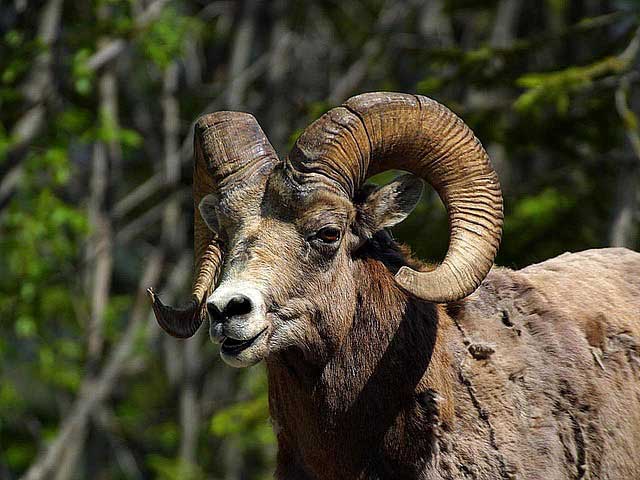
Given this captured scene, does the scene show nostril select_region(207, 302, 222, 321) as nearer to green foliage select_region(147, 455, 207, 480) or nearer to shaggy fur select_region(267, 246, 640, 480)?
shaggy fur select_region(267, 246, 640, 480)

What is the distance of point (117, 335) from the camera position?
1961 centimetres

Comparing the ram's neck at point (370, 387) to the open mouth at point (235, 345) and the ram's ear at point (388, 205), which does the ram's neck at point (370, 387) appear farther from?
Answer: the open mouth at point (235, 345)

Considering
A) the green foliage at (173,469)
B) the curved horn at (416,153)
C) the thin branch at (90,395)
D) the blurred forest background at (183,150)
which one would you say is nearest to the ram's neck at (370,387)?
the curved horn at (416,153)

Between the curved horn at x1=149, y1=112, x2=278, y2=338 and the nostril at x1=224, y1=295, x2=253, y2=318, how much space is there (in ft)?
3.24

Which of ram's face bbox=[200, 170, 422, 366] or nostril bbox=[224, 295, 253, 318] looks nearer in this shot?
nostril bbox=[224, 295, 253, 318]

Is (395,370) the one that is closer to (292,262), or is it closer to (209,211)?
(292,262)

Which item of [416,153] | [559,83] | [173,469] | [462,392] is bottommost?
[173,469]

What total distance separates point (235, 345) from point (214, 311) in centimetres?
27

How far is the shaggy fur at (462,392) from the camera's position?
23.3 ft

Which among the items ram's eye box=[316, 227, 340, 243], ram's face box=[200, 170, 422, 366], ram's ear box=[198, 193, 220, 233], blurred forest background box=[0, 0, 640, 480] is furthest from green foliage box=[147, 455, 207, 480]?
ram's eye box=[316, 227, 340, 243]

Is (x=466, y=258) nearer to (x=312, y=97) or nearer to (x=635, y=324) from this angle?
(x=635, y=324)

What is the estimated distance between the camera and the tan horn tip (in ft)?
24.7

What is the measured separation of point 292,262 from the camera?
22.7 ft

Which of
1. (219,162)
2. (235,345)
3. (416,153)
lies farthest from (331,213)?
(235,345)
